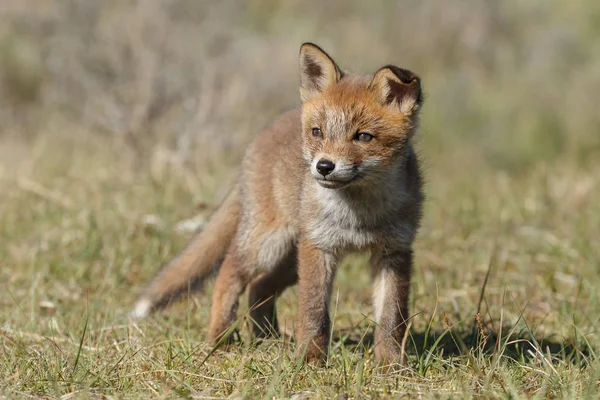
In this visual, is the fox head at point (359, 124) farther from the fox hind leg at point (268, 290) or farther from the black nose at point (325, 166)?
the fox hind leg at point (268, 290)

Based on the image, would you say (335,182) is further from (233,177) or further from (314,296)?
(233,177)

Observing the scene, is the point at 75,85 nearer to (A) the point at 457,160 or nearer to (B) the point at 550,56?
(A) the point at 457,160

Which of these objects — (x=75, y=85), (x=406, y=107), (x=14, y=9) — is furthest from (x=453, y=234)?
(x=14, y=9)

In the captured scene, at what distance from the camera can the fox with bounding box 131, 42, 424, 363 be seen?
13.6 ft

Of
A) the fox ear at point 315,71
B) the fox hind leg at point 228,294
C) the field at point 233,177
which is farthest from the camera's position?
the fox hind leg at point 228,294

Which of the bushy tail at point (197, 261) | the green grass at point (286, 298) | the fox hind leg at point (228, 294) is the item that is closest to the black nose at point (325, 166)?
the green grass at point (286, 298)

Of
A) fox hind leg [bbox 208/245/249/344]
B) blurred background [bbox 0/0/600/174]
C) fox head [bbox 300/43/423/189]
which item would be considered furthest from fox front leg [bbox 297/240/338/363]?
Answer: blurred background [bbox 0/0/600/174]

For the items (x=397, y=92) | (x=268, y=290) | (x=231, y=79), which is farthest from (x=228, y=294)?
(x=231, y=79)

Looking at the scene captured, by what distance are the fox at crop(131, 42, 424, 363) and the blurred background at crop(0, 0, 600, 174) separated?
13.1 ft

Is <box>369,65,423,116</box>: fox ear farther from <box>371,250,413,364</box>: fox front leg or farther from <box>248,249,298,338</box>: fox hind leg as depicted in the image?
<box>248,249,298,338</box>: fox hind leg

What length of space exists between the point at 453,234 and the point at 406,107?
3418 mm

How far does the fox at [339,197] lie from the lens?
4.14 m

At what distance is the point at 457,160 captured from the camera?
11320 millimetres

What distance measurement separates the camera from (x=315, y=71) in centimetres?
457
